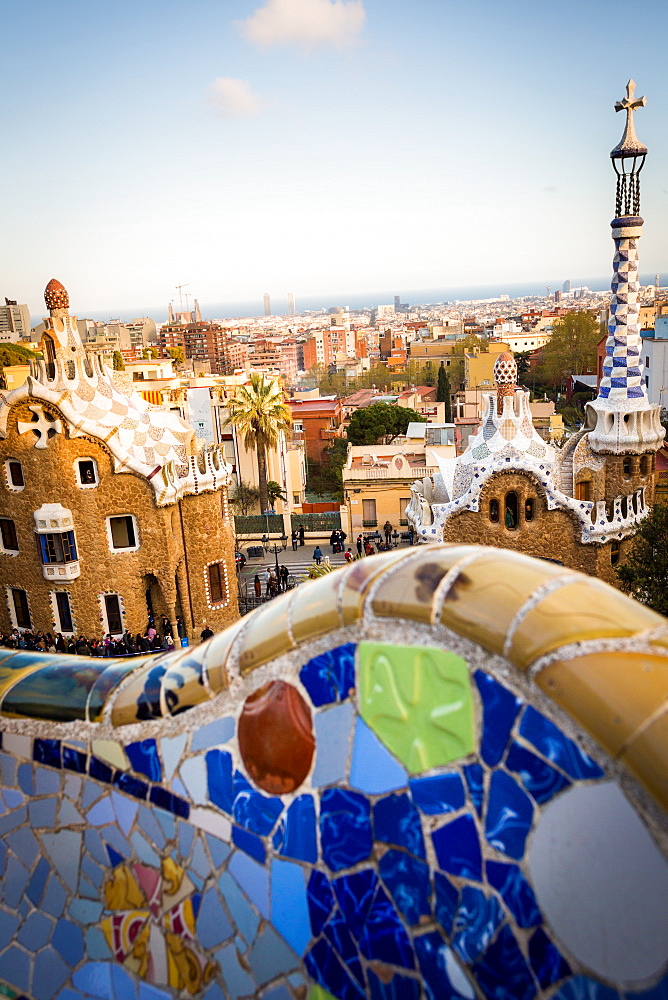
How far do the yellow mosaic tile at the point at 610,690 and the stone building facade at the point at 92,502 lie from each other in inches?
546

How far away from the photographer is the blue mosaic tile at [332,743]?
3.16 m

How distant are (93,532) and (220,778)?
43.1 feet

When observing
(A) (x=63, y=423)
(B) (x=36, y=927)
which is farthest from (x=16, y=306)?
(B) (x=36, y=927)

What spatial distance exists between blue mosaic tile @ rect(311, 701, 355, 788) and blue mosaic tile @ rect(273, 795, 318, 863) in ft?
0.37

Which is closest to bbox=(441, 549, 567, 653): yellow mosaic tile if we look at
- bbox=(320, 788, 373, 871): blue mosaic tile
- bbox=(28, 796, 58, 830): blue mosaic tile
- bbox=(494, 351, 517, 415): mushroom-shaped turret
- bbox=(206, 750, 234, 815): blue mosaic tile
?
bbox=(320, 788, 373, 871): blue mosaic tile

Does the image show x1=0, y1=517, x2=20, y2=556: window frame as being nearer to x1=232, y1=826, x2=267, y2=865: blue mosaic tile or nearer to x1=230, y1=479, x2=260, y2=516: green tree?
x1=232, y1=826, x2=267, y2=865: blue mosaic tile

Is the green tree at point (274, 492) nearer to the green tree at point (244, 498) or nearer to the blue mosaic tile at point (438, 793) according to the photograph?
the green tree at point (244, 498)

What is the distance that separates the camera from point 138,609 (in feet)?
54.0

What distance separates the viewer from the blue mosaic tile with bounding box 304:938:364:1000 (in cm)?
319

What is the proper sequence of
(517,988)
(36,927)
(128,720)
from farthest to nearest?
(36,927)
(128,720)
(517,988)

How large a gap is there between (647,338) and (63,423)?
1429 inches

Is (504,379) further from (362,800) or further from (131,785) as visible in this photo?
(362,800)

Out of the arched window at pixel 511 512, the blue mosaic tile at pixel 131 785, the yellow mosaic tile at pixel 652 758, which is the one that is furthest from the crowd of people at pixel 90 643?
A: the yellow mosaic tile at pixel 652 758

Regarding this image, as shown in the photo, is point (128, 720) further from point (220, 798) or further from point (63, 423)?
point (63, 423)
